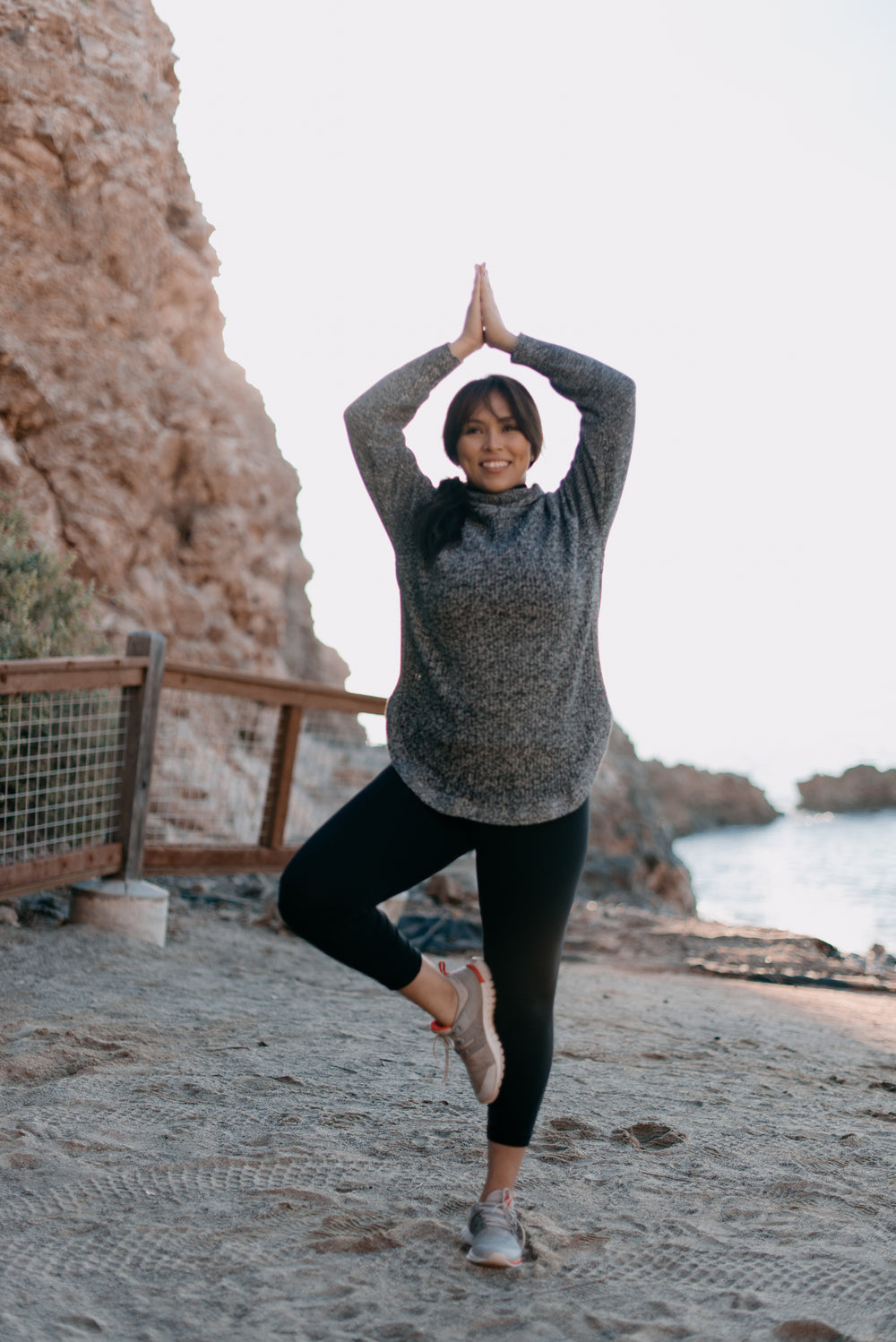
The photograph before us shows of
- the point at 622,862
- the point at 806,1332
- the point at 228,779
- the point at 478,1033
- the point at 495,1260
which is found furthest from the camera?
the point at 622,862

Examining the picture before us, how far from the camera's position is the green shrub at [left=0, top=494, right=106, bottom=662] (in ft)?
20.0

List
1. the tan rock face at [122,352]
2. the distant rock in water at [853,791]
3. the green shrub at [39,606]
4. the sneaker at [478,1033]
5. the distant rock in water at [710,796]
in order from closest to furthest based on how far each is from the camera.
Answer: the sneaker at [478,1033] < the green shrub at [39,606] < the tan rock face at [122,352] < the distant rock in water at [710,796] < the distant rock in water at [853,791]

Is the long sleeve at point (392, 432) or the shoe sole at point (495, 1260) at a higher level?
the long sleeve at point (392, 432)

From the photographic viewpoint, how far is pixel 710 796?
3950 cm

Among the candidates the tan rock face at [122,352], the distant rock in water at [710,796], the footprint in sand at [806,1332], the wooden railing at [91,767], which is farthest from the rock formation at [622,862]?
the distant rock in water at [710,796]

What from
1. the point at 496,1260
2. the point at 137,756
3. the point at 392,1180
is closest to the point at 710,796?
the point at 137,756

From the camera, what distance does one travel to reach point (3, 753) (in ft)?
17.9

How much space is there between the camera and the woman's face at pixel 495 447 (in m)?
2.39

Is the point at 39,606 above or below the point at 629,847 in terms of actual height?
above

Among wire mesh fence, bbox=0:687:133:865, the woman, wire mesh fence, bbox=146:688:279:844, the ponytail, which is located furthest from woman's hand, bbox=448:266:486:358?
wire mesh fence, bbox=146:688:279:844

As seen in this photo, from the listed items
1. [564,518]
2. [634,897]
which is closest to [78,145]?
[634,897]

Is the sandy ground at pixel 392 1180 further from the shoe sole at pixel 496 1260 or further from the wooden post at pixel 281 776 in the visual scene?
the wooden post at pixel 281 776

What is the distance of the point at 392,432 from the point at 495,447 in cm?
28

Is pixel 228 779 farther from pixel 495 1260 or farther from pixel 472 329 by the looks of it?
pixel 495 1260
